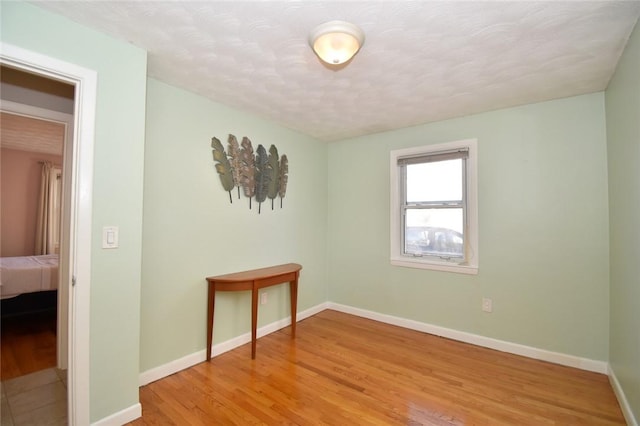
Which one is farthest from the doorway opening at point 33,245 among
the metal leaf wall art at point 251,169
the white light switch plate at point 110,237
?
the metal leaf wall art at point 251,169

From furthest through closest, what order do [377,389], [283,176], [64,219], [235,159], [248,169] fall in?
1. [283,176]
2. [248,169]
3. [235,159]
4. [64,219]
5. [377,389]

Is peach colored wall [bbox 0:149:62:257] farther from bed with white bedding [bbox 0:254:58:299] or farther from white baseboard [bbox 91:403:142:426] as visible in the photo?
white baseboard [bbox 91:403:142:426]

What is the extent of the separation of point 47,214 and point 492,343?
703 centimetres

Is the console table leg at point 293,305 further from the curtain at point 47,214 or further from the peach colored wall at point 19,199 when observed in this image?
the peach colored wall at point 19,199

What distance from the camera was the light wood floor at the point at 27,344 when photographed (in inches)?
94.9

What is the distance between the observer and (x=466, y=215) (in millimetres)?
2982

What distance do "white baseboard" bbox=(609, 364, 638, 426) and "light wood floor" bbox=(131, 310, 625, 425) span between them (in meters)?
0.04

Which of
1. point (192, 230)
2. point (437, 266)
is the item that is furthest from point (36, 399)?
point (437, 266)

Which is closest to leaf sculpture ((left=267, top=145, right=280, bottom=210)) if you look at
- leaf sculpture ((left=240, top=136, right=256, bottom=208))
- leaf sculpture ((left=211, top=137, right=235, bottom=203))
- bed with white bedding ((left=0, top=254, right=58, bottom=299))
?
leaf sculpture ((left=240, top=136, right=256, bottom=208))

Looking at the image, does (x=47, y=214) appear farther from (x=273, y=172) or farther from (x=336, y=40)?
(x=336, y=40)

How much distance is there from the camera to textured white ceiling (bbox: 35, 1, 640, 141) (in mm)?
1479

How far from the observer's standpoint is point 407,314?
11.0 ft

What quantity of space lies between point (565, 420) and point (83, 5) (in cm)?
370

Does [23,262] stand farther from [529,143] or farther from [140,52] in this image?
[529,143]
